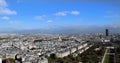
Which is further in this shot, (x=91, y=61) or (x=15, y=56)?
(x=15, y=56)

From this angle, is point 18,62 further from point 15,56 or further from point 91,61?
point 91,61

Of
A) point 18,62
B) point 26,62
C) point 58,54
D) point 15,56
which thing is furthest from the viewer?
point 58,54

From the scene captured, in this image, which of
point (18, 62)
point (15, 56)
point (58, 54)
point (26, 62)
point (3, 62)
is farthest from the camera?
point (58, 54)

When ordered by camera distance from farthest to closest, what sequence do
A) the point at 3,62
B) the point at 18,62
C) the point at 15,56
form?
the point at 15,56, the point at 18,62, the point at 3,62

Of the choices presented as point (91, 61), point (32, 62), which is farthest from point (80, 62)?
point (32, 62)

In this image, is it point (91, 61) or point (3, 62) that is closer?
point (3, 62)

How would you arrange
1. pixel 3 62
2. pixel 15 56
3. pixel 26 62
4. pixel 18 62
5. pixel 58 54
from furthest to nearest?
pixel 58 54, pixel 15 56, pixel 18 62, pixel 26 62, pixel 3 62

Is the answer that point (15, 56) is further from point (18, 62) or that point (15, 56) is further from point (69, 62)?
point (69, 62)

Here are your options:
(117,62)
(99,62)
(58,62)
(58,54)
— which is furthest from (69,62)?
(58,54)
